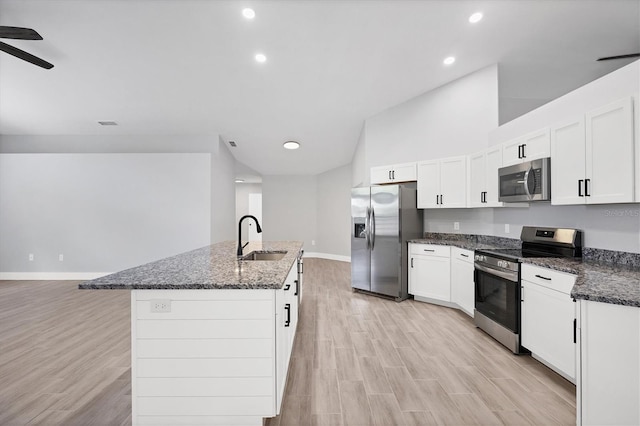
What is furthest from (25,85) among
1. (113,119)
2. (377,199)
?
(377,199)

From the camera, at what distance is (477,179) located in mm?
3736

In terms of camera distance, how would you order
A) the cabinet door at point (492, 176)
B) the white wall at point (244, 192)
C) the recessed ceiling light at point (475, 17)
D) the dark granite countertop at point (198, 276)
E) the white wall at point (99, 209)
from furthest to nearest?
1. the white wall at point (244, 192)
2. the white wall at point (99, 209)
3. the cabinet door at point (492, 176)
4. the recessed ceiling light at point (475, 17)
5. the dark granite countertop at point (198, 276)

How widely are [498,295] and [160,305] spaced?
2.94 meters

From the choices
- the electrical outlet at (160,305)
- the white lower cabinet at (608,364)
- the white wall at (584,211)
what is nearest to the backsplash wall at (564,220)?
the white wall at (584,211)

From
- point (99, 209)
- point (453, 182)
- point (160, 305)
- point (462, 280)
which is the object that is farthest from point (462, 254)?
point (99, 209)

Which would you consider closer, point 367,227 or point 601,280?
point 601,280

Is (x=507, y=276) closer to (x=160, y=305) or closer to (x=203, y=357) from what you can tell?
(x=203, y=357)

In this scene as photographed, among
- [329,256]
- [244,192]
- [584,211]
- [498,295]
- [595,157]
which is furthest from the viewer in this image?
[244,192]

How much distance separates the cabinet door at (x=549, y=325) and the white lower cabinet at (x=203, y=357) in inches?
83.6

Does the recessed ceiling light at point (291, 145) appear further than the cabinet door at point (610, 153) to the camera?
→ Yes

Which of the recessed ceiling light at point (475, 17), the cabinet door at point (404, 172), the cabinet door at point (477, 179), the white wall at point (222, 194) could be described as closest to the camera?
the recessed ceiling light at point (475, 17)

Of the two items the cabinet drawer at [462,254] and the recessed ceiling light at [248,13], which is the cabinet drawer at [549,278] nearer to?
Answer: the cabinet drawer at [462,254]

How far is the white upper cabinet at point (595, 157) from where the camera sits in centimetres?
198

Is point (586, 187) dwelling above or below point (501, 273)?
above
